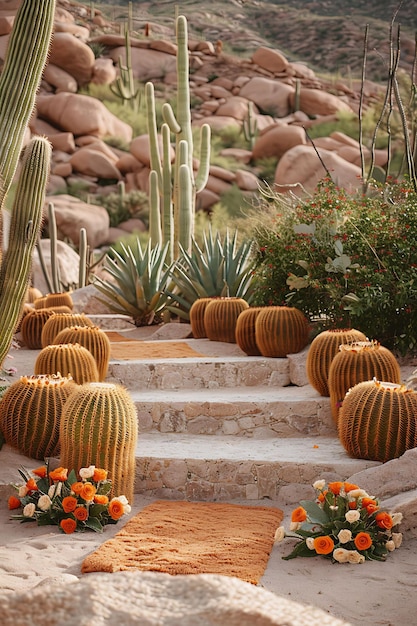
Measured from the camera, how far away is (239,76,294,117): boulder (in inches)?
1266

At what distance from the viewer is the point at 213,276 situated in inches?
364

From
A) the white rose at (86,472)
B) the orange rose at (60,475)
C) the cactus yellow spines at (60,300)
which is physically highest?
the white rose at (86,472)

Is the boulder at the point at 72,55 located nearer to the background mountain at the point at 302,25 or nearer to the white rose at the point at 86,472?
the background mountain at the point at 302,25

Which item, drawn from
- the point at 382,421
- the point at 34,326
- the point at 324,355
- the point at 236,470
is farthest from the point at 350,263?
the point at 34,326

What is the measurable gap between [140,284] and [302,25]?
120ft

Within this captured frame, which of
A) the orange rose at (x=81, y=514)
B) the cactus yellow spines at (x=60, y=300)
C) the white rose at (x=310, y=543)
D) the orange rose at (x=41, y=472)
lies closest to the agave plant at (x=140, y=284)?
the cactus yellow spines at (x=60, y=300)

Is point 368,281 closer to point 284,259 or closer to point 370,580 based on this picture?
point 284,259

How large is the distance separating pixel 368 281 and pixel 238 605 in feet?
19.9

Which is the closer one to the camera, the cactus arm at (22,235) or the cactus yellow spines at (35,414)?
the cactus arm at (22,235)

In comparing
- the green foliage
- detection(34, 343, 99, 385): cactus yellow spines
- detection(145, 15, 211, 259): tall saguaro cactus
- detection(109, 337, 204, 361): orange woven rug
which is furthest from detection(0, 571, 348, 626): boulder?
detection(145, 15, 211, 259): tall saguaro cactus

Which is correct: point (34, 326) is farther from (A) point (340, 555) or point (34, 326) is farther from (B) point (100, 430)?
(A) point (340, 555)

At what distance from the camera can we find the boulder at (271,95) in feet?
105

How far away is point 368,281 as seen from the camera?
21.8 ft

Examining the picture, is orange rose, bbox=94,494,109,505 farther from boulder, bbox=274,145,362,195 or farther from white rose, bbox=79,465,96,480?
boulder, bbox=274,145,362,195
